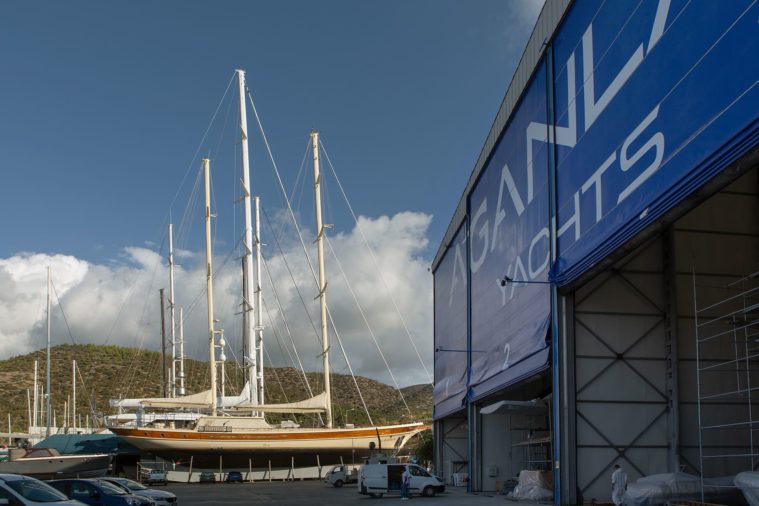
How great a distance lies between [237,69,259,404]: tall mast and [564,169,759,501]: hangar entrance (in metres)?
30.8

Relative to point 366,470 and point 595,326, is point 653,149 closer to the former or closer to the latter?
point 595,326

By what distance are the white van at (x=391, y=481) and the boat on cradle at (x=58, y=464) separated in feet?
53.3

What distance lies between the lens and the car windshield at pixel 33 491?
12666 millimetres

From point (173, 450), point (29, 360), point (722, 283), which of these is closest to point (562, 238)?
point (722, 283)

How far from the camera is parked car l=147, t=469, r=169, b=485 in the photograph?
148 ft

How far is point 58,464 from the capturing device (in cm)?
3841

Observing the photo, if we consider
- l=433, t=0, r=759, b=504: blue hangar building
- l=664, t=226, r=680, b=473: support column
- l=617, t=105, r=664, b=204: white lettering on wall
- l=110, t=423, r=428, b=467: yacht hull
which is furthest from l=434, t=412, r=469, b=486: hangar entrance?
l=617, t=105, r=664, b=204: white lettering on wall

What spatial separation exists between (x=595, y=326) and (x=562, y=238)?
8.75ft

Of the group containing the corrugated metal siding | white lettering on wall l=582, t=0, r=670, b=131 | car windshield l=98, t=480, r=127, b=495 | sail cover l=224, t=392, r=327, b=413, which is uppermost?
the corrugated metal siding

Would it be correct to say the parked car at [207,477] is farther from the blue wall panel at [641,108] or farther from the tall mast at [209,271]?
the blue wall panel at [641,108]

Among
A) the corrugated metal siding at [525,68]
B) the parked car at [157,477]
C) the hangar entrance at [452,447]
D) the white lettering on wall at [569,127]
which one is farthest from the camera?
the parked car at [157,477]

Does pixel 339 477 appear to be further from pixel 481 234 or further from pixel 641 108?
pixel 641 108

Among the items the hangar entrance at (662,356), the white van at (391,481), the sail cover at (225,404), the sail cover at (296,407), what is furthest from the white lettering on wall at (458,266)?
the hangar entrance at (662,356)

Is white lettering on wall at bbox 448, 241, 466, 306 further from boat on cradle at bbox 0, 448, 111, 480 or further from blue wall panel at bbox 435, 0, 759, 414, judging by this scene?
boat on cradle at bbox 0, 448, 111, 480
